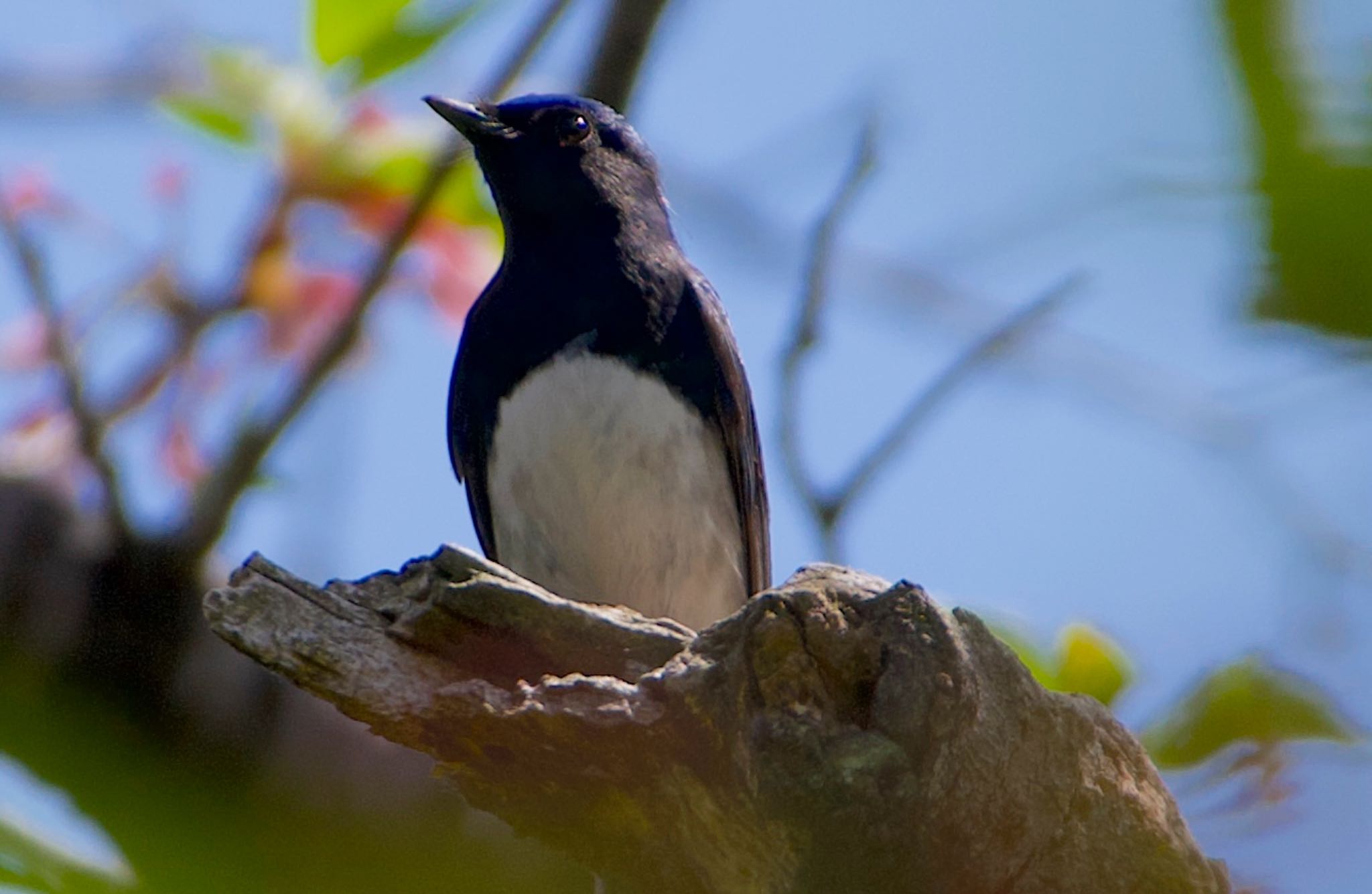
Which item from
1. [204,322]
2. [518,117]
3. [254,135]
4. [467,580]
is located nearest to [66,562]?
[204,322]

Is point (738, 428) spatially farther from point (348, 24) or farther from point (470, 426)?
point (348, 24)

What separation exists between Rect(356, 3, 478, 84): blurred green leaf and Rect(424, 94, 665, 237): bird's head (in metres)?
0.45

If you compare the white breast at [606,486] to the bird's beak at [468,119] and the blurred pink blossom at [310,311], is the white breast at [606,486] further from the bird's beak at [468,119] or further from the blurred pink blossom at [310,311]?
the blurred pink blossom at [310,311]

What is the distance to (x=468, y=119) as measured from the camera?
3486 millimetres

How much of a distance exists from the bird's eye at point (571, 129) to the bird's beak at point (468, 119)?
0.13m

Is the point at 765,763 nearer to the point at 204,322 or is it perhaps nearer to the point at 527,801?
the point at 527,801

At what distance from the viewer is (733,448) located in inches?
135

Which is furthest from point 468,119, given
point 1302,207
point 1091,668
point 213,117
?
point 1302,207

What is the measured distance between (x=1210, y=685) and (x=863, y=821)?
1.79ft

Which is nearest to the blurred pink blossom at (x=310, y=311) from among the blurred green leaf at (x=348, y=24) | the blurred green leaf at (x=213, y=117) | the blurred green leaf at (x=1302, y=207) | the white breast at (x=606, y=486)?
the blurred green leaf at (x=213, y=117)

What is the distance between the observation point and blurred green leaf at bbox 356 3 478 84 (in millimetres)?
2977

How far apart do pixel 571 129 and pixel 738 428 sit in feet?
2.78

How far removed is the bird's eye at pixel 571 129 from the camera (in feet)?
11.9

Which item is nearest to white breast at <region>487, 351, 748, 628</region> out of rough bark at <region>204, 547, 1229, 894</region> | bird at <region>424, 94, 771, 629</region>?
bird at <region>424, 94, 771, 629</region>
